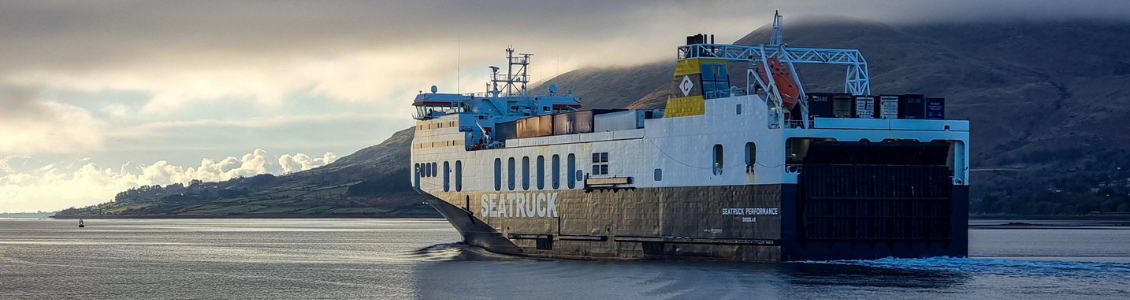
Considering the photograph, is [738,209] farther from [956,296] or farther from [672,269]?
[956,296]

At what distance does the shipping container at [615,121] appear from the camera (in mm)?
56750

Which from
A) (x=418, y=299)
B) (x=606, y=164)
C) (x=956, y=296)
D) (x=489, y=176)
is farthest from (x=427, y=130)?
(x=956, y=296)

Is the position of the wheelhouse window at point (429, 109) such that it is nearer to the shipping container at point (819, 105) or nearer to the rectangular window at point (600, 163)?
the rectangular window at point (600, 163)

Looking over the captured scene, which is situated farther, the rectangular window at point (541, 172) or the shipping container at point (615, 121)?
the rectangular window at point (541, 172)

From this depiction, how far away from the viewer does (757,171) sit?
49844 mm

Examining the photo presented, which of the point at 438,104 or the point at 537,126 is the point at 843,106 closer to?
the point at 537,126

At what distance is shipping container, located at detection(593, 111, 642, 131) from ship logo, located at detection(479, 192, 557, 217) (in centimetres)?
406

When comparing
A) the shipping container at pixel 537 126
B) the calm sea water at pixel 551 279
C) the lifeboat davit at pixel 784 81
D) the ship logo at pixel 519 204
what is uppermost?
the lifeboat davit at pixel 784 81

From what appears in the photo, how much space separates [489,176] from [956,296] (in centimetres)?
2973

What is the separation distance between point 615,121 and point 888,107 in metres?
12.3

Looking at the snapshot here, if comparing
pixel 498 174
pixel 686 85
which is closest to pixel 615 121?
pixel 686 85

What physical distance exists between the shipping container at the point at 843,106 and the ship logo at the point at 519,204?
1516 centimetres

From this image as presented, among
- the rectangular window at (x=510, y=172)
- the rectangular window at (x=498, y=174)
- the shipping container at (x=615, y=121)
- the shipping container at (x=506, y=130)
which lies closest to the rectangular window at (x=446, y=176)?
the shipping container at (x=506, y=130)

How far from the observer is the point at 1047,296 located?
4053 cm
